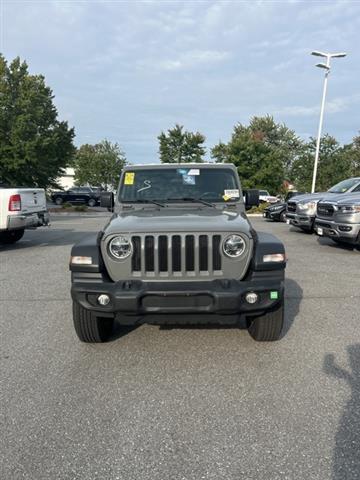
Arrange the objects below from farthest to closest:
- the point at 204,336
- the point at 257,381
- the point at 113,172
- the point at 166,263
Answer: the point at 113,172 < the point at 204,336 < the point at 166,263 < the point at 257,381

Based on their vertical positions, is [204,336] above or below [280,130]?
below

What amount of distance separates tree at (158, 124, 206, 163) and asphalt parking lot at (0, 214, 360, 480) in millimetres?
38130

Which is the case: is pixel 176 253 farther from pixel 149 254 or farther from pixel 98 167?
pixel 98 167

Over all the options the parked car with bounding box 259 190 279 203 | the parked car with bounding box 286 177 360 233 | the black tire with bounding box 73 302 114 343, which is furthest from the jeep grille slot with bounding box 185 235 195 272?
the parked car with bounding box 259 190 279 203

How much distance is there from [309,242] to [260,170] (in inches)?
954

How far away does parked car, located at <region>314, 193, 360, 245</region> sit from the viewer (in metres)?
9.55

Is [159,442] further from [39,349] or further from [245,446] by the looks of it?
[39,349]

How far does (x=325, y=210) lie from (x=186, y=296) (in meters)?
8.43

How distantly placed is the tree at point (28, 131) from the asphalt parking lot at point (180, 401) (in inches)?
952

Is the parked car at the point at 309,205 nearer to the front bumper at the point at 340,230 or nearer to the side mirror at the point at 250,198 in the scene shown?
the front bumper at the point at 340,230

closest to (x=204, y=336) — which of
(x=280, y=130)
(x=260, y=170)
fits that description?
(x=260, y=170)

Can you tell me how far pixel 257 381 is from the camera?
339 centimetres

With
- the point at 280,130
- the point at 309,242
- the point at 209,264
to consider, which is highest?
the point at 280,130

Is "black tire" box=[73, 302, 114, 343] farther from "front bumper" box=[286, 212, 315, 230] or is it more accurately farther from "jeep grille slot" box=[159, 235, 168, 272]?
"front bumper" box=[286, 212, 315, 230]
